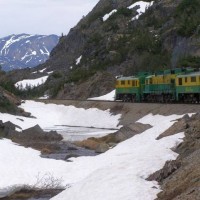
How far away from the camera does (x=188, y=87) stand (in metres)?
46.3

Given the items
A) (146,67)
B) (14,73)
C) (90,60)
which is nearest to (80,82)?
(146,67)

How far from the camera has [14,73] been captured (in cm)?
14638

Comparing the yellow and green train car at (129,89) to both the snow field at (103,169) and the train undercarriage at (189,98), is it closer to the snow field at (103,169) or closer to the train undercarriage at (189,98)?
the train undercarriage at (189,98)

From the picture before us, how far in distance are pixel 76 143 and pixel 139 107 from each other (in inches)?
554

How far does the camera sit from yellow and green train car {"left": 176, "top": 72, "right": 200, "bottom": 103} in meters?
45.2

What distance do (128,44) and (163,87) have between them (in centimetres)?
4912

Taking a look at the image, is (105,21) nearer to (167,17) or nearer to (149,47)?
(167,17)

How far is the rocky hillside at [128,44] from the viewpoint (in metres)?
81.5

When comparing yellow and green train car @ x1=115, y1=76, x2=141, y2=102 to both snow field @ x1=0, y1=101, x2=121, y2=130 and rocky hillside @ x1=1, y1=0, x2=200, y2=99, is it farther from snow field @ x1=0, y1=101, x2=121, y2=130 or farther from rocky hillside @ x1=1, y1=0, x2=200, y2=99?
rocky hillside @ x1=1, y1=0, x2=200, y2=99

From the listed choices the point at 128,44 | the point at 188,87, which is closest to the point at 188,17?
the point at 128,44

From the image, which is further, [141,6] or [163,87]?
[141,6]

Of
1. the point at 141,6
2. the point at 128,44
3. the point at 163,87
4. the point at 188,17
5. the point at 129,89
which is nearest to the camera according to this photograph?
the point at 163,87

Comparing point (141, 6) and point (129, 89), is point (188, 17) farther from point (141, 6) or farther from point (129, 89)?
point (129, 89)

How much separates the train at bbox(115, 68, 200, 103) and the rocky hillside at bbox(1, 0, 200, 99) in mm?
11402
